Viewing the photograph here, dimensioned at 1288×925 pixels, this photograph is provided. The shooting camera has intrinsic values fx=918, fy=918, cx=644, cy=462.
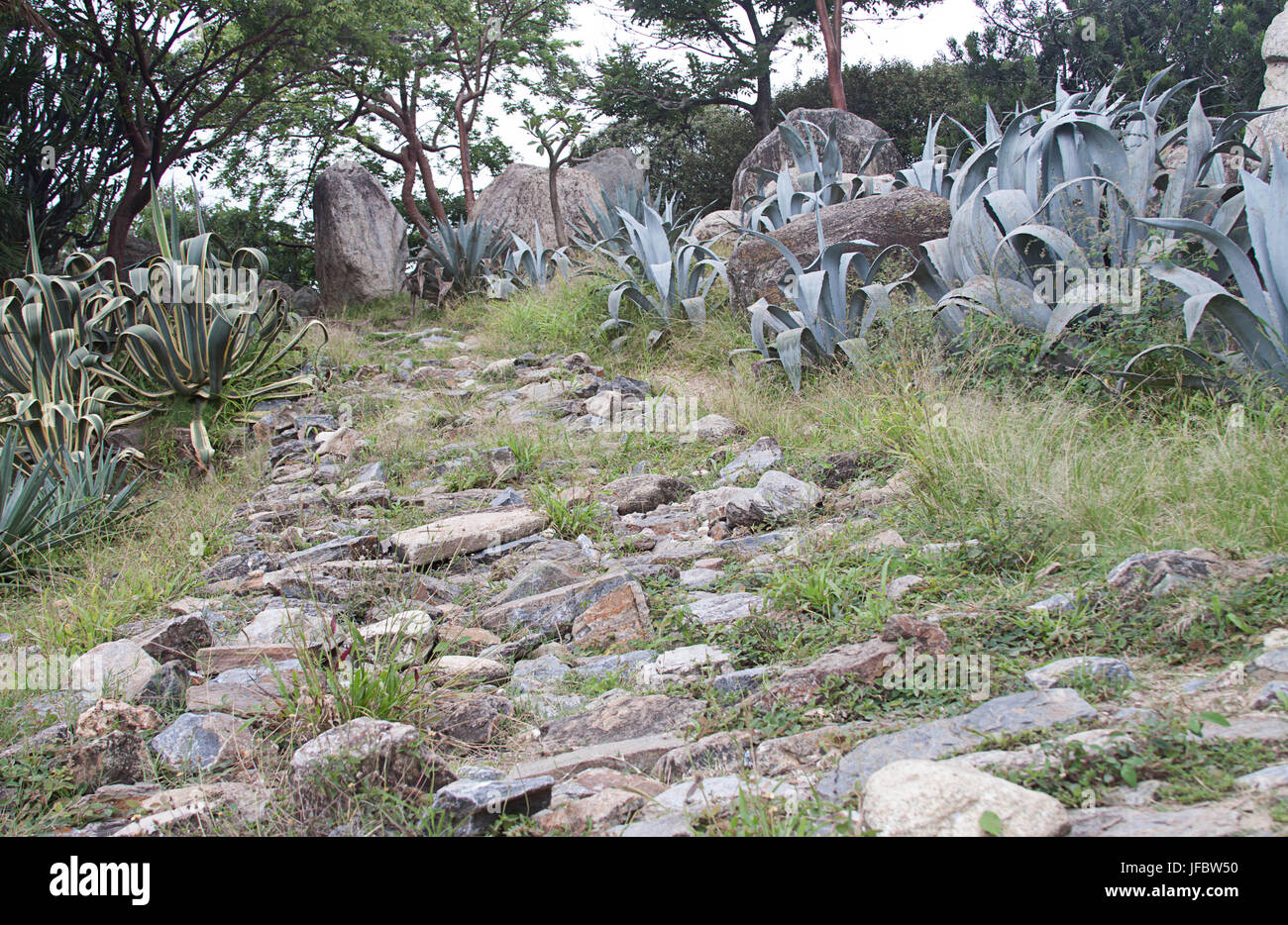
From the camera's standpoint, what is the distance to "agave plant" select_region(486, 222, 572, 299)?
9422 millimetres

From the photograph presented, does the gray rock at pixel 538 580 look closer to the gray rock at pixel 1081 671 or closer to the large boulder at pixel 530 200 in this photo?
the gray rock at pixel 1081 671

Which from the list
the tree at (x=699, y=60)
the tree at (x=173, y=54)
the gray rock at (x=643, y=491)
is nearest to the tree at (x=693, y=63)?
the tree at (x=699, y=60)

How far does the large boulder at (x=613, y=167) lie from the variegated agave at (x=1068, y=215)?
1168 cm

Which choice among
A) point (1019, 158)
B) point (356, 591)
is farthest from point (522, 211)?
point (356, 591)

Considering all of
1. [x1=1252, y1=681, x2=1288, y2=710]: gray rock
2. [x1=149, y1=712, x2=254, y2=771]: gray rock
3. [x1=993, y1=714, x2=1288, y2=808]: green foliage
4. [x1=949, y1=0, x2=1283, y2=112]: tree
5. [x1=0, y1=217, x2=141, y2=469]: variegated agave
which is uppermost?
Answer: [x1=949, y1=0, x2=1283, y2=112]: tree

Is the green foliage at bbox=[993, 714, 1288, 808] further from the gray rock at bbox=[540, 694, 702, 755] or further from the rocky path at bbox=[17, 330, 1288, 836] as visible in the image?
the gray rock at bbox=[540, 694, 702, 755]

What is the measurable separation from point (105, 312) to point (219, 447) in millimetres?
1084

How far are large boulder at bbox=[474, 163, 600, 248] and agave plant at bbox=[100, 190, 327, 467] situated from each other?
7.31 meters

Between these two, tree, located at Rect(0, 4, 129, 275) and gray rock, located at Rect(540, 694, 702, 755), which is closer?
gray rock, located at Rect(540, 694, 702, 755)

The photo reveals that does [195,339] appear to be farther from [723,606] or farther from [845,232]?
[723,606]

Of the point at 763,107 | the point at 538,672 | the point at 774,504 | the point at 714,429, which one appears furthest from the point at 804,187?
the point at 763,107

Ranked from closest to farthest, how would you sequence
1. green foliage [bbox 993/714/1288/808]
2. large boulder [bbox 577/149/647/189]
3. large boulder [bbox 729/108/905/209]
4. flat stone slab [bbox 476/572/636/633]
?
green foliage [bbox 993/714/1288/808] < flat stone slab [bbox 476/572/636/633] < large boulder [bbox 729/108/905/209] < large boulder [bbox 577/149/647/189]

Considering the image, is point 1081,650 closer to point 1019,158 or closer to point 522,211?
point 1019,158

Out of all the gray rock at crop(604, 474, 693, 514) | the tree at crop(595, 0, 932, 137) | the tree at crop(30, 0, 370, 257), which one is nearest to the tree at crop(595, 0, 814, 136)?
the tree at crop(595, 0, 932, 137)
